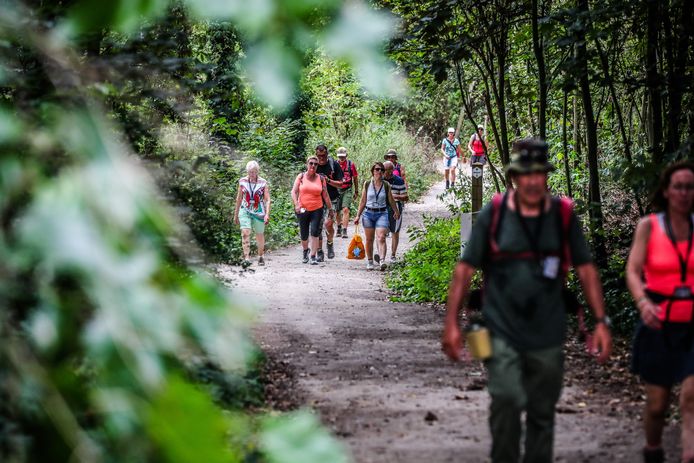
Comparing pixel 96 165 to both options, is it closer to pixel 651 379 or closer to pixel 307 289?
pixel 651 379

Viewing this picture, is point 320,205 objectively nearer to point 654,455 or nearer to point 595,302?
point 654,455

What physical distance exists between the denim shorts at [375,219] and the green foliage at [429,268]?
0.96 meters

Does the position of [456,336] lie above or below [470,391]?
above

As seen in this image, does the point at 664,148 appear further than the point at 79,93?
Yes

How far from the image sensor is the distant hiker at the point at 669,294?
6242mm

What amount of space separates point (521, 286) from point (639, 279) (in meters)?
1.20

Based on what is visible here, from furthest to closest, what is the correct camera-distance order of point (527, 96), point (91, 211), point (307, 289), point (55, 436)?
point (307, 289), point (527, 96), point (55, 436), point (91, 211)

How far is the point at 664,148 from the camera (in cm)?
1147

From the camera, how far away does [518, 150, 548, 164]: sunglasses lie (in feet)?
18.7

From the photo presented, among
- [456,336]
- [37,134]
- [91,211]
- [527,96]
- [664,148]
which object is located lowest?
[456,336]

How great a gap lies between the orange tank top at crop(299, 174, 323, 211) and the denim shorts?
1016mm

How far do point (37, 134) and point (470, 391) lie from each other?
748 cm

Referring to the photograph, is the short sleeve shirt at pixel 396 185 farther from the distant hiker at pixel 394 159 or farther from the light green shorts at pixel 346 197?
the light green shorts at pixel 346 197

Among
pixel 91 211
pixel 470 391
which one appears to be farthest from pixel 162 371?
pixel 470 391
